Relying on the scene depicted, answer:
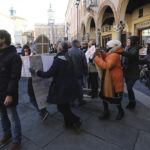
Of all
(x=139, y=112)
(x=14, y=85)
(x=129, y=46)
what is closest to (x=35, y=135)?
(x=14, y=85)

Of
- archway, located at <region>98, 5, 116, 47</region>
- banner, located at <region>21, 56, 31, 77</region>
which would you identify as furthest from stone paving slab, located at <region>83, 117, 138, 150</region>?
archway, located at <region>98, 5, 116, 47</region>

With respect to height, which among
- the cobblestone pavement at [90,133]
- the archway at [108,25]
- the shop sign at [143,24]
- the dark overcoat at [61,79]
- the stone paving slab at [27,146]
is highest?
the archway at [108,25]

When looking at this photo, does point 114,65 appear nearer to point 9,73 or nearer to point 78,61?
point 78,61

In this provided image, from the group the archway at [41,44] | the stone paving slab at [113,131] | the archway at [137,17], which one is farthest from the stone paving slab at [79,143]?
the archway at [137,17]

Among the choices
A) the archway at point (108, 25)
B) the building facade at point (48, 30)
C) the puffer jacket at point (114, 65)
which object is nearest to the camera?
the puffer jacket at point (114, 65)

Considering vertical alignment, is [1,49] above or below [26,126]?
above

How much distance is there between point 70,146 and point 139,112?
200 centimetres

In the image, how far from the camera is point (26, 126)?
2.76 m

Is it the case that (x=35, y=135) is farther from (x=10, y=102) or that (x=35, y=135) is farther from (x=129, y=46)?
(x=129, y=46)

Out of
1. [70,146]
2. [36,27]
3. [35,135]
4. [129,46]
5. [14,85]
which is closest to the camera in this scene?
[14,85]

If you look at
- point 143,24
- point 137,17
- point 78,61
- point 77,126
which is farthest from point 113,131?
point 137,17

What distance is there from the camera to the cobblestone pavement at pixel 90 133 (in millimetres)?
2178

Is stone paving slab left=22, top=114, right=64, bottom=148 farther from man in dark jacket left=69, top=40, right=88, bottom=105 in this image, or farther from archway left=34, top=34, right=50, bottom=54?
archway left=34, top=34, right=50, bottom=54

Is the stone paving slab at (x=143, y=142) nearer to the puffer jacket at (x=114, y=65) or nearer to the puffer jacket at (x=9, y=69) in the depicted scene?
the puffer jacket at (x=114, y=65)
